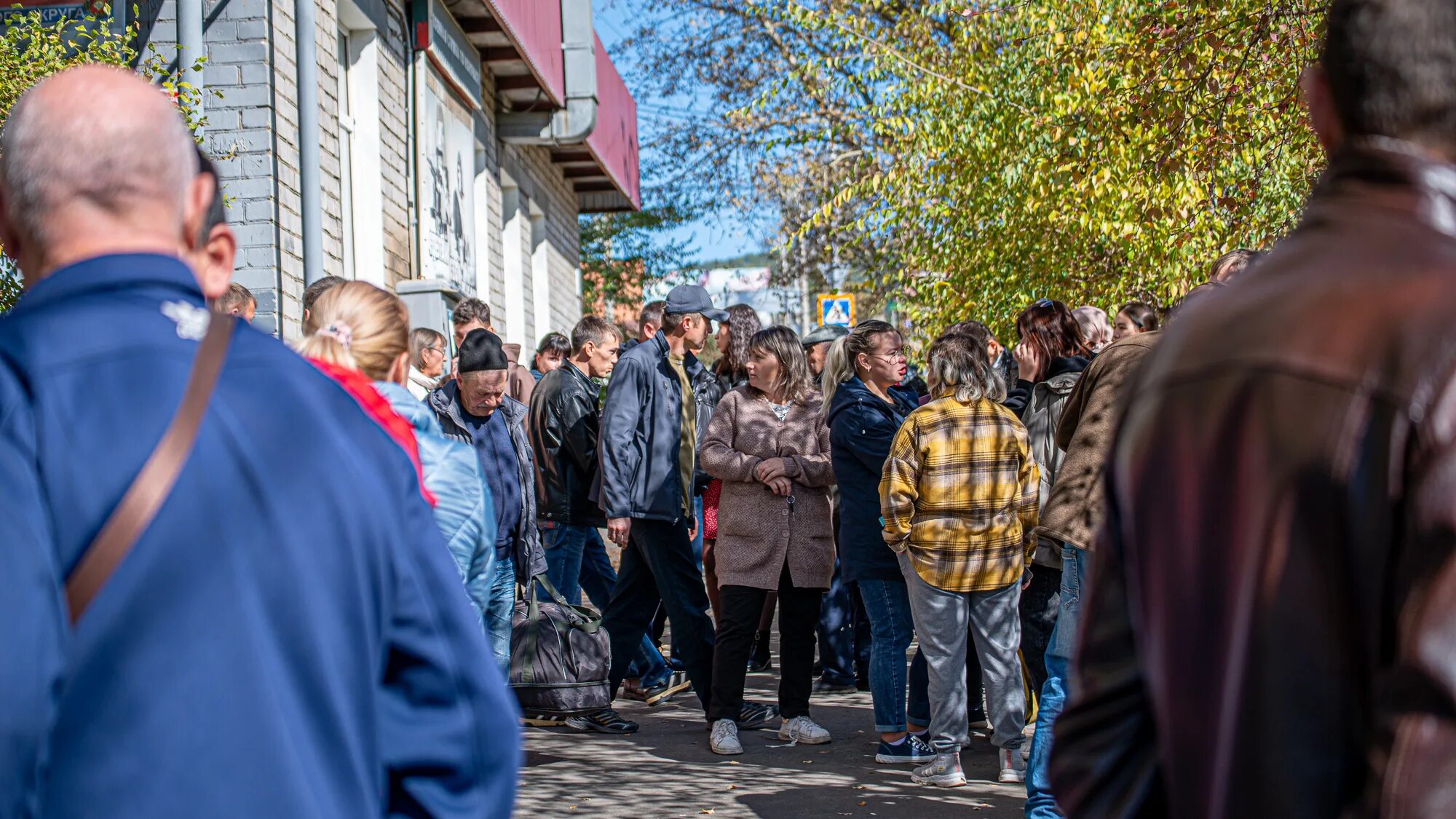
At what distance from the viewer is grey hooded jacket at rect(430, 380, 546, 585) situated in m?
6.41

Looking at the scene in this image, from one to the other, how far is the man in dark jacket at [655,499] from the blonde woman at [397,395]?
2.91 metres

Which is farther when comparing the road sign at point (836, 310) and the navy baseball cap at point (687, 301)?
the road sign at point (836, 310)

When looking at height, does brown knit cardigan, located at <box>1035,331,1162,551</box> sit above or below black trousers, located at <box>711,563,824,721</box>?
above

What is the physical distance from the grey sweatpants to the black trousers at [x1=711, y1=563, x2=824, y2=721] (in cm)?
96

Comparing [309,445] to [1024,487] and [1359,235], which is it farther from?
[1024,487]

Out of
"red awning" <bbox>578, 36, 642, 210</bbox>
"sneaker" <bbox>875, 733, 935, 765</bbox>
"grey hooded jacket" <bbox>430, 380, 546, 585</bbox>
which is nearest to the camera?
"grey hooded jacket" <bbox>430, 380, 546, 585</bbox>

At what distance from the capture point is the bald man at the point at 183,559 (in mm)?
1522

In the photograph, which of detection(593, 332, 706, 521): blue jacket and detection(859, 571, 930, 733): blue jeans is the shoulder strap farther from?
detection(593, 332, 706, 521): blue jacket

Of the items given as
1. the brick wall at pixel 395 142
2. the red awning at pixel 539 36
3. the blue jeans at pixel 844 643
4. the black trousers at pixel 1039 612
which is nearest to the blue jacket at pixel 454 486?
the black trousers at pixel 1039 612

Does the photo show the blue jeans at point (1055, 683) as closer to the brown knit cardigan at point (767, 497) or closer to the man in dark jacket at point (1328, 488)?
the brown knit cardigan at point (767, 497)

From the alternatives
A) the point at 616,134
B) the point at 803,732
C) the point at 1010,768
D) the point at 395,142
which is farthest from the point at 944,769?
the point at 616,134

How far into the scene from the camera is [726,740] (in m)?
6.86

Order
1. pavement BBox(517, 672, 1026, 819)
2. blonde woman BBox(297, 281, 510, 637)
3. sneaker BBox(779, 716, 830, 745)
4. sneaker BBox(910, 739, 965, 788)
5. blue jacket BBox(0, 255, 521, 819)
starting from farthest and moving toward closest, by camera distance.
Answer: sneaker BBox(779, 716, 830, 745) → sneaker BBox(910, 739, 965, 788) → pavement BBox(517, 672, 1026, 819) → blonde woman BBox(297, 281, 510, 637) → blue jacket BBox(0, 255, 521, 819)

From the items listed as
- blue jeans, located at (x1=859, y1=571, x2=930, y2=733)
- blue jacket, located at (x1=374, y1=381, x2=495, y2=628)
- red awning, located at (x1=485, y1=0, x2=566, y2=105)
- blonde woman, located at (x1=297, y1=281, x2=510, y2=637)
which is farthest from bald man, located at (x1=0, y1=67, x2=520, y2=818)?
red awning, located at (x1=485, y1=0, x2=566, y2=105)
